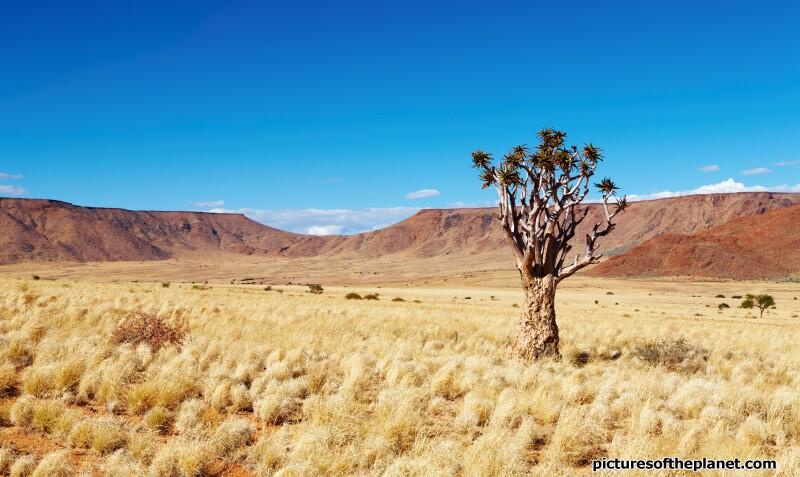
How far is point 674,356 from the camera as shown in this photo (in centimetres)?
1459

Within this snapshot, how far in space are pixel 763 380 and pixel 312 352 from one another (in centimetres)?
1029

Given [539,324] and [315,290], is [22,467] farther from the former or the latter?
[315,290]

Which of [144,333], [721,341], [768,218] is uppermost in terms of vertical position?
[768,218]

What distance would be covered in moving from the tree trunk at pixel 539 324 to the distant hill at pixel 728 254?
368ft

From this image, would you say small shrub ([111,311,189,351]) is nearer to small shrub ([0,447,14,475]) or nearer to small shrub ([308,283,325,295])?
small shrub ([0,447,14,475])

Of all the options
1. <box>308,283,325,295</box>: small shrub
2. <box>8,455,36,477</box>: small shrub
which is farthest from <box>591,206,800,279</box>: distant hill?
<box>8,455,36,477</box>: small shrub

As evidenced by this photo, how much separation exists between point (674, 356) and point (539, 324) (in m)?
4.39

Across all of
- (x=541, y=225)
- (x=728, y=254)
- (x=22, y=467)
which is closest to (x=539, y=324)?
(x=541, y=225)

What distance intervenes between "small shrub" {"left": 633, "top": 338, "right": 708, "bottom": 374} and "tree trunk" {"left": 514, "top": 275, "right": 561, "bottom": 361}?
8.98ft

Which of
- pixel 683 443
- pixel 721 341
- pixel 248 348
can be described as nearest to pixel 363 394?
pixel 248 348

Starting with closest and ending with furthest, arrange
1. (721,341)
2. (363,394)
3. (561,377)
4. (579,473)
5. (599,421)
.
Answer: (579,473) → (599,421) → (363,394) → (561,377) → (721,341)

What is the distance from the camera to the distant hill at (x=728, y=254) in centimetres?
11100

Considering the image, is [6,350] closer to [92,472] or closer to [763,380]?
[92,472]

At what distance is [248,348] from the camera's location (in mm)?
11367
